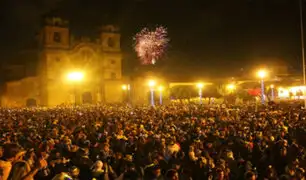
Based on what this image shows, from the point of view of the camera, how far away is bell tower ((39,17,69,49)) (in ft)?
174

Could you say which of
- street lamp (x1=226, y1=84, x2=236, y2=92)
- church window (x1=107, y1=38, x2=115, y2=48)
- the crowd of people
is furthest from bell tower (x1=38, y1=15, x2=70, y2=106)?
the crowd of people

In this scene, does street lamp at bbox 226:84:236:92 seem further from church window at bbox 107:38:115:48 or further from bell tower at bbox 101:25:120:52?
church window at bbox 107:38:115:48

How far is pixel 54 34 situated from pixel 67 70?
6.11 metres

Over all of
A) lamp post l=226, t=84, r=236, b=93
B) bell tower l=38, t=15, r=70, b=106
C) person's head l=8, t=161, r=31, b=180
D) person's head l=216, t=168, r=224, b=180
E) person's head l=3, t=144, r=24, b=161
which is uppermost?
bell tower l=38, t=15, r=70, b=106

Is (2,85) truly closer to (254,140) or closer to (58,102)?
(58,102)

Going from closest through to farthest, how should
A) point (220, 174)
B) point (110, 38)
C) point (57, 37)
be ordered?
point (220, 174) → point (57, 37) → point (110, 38)

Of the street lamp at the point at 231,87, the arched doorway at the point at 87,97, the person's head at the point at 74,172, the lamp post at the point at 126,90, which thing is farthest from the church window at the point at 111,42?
the person's head at the point at 74,172

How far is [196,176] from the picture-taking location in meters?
7.86

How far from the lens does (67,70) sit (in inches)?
2154

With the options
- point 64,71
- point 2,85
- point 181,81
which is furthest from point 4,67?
point 181,81

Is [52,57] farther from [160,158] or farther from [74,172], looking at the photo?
[74,172]

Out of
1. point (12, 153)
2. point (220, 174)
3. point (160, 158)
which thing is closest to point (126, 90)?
point (160, 158)

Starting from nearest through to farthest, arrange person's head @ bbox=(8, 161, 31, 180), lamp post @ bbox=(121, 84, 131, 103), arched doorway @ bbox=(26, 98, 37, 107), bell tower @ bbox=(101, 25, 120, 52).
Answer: person's head @ bbox=(8, 161, 31, 180), arched doorway @ bbox=(26, 98, 37, 107), lamp post @ bbox=(121, 84, 131, 103), bell tower @ bbox=(101, 25, 120, 52)

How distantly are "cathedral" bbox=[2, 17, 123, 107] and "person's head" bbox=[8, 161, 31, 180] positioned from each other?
45191 millimetres
